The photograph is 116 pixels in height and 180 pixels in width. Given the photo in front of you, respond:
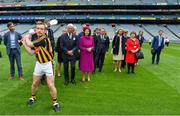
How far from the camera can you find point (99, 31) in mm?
15508

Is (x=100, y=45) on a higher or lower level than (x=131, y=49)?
higher

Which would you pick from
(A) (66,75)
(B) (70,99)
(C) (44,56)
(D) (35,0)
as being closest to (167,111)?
(B) (70,99)

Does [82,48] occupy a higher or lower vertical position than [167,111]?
higher

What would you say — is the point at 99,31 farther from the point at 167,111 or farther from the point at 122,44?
the point at 167,111

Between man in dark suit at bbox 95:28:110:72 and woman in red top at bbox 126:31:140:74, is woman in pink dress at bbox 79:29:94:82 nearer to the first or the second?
man in dark suit at bbox 95:28:110:72

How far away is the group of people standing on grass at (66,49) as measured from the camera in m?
8.48

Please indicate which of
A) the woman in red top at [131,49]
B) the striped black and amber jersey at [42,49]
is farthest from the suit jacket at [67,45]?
the woman in red top at [131,49]

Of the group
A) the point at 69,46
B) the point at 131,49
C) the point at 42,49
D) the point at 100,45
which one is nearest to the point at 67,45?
the point at 69,46

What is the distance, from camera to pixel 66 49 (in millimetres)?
11680

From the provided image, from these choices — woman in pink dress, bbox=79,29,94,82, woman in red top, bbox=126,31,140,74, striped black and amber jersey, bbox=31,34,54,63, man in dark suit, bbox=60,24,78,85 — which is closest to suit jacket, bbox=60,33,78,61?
man in dark suit, bbox=60,24,78,85

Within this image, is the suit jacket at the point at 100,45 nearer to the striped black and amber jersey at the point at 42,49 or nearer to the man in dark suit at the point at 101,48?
the man in dark suit at the point at 101,48

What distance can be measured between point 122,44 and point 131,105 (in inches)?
253

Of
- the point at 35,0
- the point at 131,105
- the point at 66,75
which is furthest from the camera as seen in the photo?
the point at 35,0

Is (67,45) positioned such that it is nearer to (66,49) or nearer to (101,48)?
(66,49)
